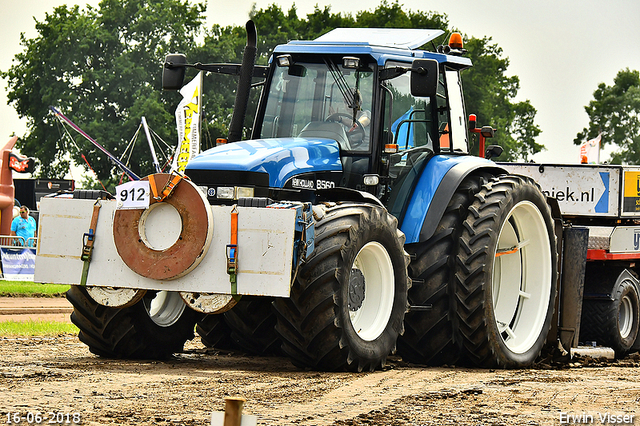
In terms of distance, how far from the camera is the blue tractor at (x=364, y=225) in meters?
7.87

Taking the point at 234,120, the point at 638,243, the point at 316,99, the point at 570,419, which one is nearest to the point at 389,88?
the point at 316,99

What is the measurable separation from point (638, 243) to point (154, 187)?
8.25m

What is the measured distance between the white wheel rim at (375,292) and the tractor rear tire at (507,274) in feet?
3.02

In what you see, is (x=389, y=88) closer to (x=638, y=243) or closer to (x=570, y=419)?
(x=570, y=419)

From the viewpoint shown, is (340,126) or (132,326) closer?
(132,326)

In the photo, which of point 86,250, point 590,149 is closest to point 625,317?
point 86,250

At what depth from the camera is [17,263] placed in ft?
75.6

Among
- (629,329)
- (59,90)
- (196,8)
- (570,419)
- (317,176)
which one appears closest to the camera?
(570,419)

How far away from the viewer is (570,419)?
6.06m

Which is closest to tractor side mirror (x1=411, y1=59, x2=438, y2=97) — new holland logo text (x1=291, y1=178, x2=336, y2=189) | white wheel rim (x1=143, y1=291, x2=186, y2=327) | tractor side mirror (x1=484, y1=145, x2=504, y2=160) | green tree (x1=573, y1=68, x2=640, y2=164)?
new holland logo text (x1=291, y1=178, x2=336, y2=189)

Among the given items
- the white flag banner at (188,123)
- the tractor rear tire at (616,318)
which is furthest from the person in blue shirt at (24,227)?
the tractor rear tire at (616,318)

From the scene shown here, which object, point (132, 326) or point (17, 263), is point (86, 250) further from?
point (17, 263)

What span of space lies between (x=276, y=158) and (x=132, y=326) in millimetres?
2031

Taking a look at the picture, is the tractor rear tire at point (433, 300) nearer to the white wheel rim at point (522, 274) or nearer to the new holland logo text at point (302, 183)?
the white wheel rim at point (522, 274)
